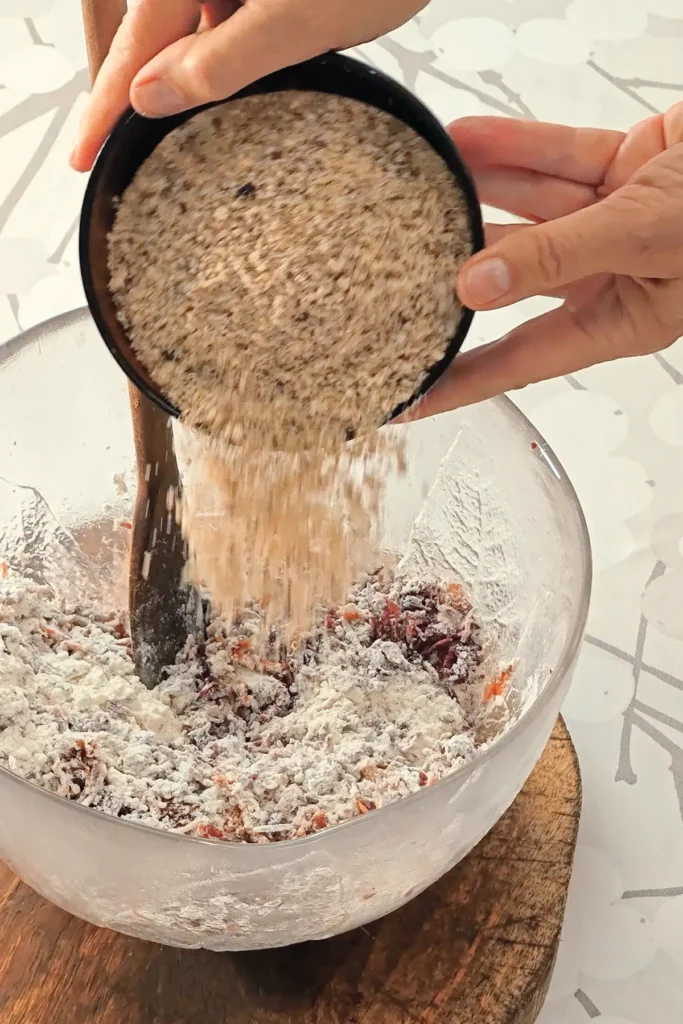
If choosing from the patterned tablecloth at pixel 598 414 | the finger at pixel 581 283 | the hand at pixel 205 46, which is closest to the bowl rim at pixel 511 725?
the finger at pixel 581 283

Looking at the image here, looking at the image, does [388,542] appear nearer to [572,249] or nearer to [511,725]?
[511,725]

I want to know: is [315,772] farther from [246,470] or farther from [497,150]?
[497,150]

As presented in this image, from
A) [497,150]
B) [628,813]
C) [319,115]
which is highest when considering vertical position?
[319,115]

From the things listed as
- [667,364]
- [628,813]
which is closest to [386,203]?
[628,813]

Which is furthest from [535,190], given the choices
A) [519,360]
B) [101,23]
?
[101,23]

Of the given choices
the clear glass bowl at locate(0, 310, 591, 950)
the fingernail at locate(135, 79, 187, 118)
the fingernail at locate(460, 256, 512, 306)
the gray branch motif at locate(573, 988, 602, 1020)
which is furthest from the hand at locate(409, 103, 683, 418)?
the gray branch motif at locate(573, 988, 602, 1020)

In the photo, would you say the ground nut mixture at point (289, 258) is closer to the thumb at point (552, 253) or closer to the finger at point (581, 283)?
the thumb at point (552, 253)

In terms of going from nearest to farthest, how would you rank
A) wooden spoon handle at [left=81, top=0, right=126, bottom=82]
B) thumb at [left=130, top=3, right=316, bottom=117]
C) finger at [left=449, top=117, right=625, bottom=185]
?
thumb at [left=130, top=3, right=316, bottom=117], wooden spoon handle at [left=81, top=0, right=126, bottom=82], finger at [left=449, top=117, right=625, bottom=185]

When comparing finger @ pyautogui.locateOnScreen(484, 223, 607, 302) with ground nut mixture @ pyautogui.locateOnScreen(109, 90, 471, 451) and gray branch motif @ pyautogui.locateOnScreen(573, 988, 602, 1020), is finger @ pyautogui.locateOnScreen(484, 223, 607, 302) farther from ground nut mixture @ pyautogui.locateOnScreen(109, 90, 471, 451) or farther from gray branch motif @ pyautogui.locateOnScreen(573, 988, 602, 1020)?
gray branch motif @ pyautogui.locateOnScreen(573, 988, 602, 1020)
